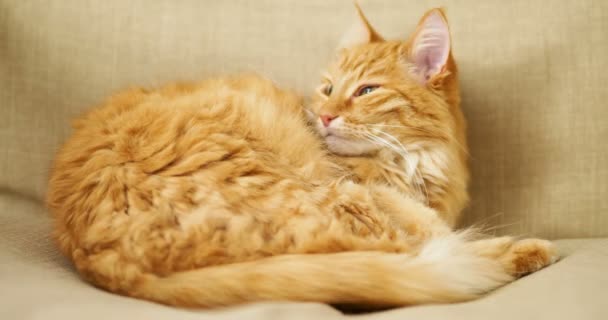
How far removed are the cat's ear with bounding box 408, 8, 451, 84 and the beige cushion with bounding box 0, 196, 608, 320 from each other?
0.69 meters

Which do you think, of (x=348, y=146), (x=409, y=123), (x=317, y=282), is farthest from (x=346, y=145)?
(x=317, y=282)

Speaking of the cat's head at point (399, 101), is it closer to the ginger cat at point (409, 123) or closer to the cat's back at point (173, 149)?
the ginger cat at point (409, 123)

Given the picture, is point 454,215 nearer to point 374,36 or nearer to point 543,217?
point 543,217

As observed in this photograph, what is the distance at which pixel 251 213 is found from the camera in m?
1.05

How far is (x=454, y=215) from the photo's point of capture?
1543 millimetres

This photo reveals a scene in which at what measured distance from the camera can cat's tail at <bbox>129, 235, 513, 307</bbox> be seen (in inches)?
35.8

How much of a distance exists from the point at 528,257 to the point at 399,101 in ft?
1.89

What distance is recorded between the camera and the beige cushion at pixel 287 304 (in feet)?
2.81

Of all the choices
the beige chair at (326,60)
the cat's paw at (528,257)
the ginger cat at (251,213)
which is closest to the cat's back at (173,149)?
the ginger cat at (251,213)

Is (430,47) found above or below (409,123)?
above

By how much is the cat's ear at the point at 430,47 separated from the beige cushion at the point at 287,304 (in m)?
0.69

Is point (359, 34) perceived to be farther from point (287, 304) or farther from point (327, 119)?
point (287, 304)

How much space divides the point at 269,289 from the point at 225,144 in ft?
1.36

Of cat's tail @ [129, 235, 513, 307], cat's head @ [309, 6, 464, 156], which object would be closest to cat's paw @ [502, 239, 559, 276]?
cat's tail @ [129, 235, 513, 307]
